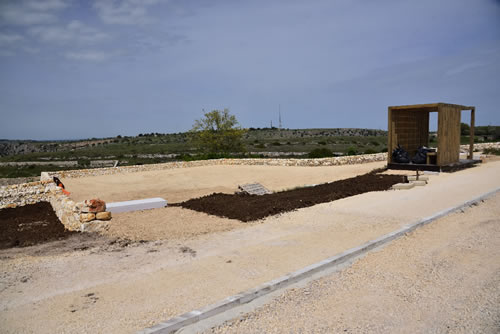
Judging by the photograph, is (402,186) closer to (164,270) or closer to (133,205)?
(133,205)

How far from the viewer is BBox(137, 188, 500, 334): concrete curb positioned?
13.1ft

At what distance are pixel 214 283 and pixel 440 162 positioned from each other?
14865 mm

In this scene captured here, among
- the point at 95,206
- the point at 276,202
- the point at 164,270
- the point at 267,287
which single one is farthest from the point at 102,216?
the point at 267,287

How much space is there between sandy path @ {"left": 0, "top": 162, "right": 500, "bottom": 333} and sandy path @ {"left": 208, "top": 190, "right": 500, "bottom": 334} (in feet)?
2.10

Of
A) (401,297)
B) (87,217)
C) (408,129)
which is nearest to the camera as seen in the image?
(401,297)

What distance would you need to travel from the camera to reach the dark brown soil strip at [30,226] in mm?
8375

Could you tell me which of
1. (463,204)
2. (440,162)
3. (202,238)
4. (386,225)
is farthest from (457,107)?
(202,238)

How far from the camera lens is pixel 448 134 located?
17.2 meters

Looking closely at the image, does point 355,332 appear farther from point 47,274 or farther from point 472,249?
point 47,274

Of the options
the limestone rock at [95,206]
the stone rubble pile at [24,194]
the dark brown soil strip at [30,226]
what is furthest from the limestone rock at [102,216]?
the stone rubble pile at [24,194]

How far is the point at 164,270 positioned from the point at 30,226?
6.80 metres

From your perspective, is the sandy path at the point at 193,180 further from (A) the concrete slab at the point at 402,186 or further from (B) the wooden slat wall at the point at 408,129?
(A) the concrete slab at the point at 402,186

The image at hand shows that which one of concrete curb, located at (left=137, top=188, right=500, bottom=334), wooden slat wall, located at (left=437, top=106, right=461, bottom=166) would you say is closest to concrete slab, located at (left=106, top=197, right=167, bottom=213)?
concrete curb, located at (left=137, top=188, right=500, bottom=334)

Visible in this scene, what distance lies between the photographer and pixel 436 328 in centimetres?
395
